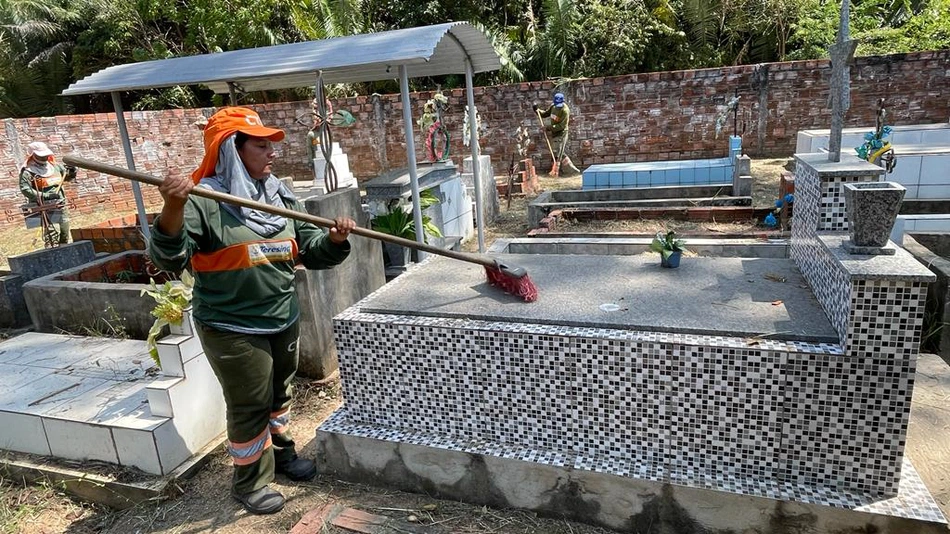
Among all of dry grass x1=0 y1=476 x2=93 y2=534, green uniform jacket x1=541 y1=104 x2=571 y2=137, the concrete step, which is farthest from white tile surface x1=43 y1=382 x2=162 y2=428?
green uniform jacket x1=541 y1=104 x2=571 y2=137

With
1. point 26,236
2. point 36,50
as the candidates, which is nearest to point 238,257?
point 26,236

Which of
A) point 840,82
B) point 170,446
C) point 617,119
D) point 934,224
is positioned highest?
point 840,82

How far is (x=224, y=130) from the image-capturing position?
2.46 m

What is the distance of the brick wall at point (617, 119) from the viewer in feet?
36.6

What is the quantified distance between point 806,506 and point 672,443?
490mm

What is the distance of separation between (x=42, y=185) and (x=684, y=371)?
26.7ft

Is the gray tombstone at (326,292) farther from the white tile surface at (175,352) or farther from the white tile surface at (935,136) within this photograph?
the white tile surface at (935,136)

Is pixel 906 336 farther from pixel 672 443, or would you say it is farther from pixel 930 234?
pixel 930 234

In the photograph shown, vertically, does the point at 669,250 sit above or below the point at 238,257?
below

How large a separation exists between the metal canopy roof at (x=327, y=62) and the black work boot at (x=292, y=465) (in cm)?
286

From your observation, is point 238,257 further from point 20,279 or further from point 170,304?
point 20,279

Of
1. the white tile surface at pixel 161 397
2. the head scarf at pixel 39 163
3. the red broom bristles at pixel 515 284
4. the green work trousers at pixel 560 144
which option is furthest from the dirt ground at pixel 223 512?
the green work trousers at pixel 560 144

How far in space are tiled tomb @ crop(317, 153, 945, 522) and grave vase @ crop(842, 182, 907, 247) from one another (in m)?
0.10

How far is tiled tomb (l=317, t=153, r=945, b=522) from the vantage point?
6.81 ft
